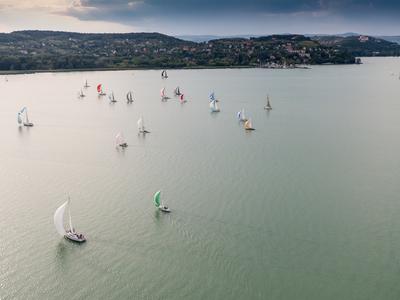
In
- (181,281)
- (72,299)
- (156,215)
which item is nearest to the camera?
(72,299)

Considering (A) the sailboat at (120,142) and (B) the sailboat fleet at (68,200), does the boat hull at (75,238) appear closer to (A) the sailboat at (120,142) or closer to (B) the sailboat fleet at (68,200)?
(B) the sailboat fleet at (68,200)

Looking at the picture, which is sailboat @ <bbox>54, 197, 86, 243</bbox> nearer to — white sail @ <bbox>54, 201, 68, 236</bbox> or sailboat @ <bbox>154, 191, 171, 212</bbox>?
white sail @ <bbox>54, 201, 68, 236</bbox>

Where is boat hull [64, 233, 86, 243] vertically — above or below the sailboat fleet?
below

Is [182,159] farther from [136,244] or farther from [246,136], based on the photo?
[136,244]

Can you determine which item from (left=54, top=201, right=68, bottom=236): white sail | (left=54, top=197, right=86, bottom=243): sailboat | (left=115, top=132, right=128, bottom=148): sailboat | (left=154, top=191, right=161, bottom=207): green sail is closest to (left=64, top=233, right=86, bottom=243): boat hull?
(left=54, top=197, right=86, bottom=243): sailboat

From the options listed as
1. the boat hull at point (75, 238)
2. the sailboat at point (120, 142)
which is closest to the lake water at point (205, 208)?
the boat hull at point (75, 238)

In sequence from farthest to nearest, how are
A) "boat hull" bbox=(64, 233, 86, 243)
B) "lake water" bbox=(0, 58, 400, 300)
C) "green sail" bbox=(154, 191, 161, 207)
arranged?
1. "green sail" bbox=(154, 191, 161, 207)
2. "boat hull" bbox=(64, 233, 86, 243)
3. "lake water" bbox=(0, 58, 400, 300)

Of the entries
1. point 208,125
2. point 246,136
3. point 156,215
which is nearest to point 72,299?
point 156,215

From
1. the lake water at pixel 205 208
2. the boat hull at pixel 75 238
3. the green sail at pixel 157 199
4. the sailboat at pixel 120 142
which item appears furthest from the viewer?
the sailboat at pixel 120 142

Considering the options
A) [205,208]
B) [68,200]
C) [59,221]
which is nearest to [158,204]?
[205,208]
